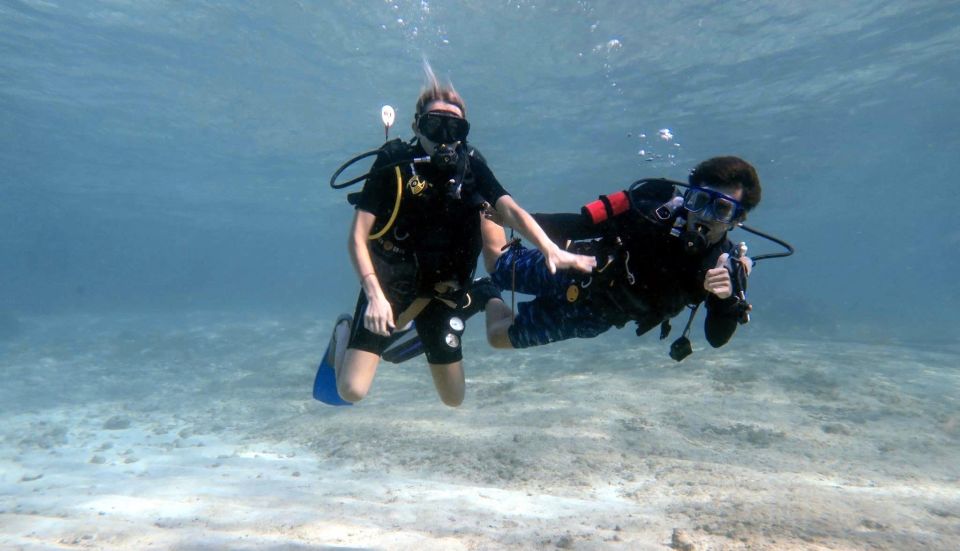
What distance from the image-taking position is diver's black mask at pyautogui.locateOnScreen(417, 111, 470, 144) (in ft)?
14.0

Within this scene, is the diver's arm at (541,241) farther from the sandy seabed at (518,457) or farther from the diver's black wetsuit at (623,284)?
the sandy seabed at (518,457)

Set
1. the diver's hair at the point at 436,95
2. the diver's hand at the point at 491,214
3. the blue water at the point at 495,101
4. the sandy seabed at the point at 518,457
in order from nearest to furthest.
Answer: the sandy seabed at the point at 518,457
the diver's hair at the point at 436,95
the diver's hand at the point at 491,214
the blue water at the point at 495,101

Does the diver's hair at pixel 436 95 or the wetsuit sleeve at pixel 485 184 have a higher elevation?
the diver's hair at pixel 436 95

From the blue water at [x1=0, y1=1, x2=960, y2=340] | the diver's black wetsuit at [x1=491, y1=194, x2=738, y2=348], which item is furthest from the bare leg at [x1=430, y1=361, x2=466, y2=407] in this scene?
the blue water at [x1=0, y1=1, x2=960, y2=340]

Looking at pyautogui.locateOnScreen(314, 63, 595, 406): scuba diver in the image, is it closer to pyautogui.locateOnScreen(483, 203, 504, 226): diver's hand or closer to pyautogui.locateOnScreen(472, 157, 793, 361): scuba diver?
pyautogui.locateOnScreen(483, 203, 504, 226): diver's hand

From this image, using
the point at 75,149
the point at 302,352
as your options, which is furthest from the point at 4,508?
the point at 75,149

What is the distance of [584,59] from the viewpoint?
18203mm

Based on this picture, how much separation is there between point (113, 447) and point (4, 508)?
14.9 feet

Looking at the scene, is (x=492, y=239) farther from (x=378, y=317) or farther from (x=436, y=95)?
(x=378, y=317)

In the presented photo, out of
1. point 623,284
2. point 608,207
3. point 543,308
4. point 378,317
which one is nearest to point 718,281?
point 623,284

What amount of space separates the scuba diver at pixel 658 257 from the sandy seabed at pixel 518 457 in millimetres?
1590

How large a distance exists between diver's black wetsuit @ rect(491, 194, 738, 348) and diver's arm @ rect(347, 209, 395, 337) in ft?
4.87

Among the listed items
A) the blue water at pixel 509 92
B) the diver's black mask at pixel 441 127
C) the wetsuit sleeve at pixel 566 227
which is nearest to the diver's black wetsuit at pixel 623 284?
the wetsuit sleeve at pixel 566 227

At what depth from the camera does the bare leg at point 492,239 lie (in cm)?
502
